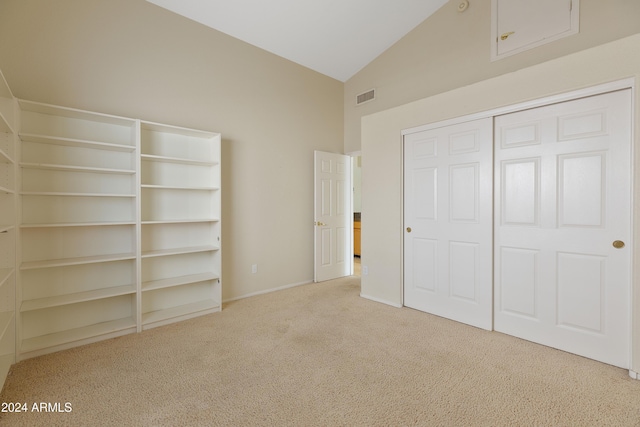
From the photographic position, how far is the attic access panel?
2916 mm

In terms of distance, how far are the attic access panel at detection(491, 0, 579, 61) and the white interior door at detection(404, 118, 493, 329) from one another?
1123 mm

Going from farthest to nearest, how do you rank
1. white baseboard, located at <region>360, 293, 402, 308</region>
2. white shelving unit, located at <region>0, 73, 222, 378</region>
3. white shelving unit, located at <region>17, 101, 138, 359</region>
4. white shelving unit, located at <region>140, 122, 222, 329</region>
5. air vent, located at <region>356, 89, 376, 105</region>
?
air vent, located at <region>356, 89, 376, 105</region> < white baseboard, located at <region>360, 293, 402, 308</region> < white shelving unit, located at <region>140, 122, 222, 329</region> < white shelving unit, located at <region>17, 101, 138, 359</region> < white shelving unit, located at <region>0, 73, 222, 378</region>

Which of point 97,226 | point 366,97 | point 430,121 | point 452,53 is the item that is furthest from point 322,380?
point 366,97

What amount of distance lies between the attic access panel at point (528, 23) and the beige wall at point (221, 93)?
2449 mm

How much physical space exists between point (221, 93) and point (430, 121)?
8.42ft

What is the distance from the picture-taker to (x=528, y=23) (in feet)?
10.3

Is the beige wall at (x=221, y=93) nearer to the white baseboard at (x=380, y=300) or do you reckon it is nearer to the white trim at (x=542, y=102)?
the white baseboard at (x=380, y=300)

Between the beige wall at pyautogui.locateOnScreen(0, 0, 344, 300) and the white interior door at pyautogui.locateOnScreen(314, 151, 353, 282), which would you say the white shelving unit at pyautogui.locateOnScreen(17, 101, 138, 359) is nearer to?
the beige wall at pyautogui.locateOnScreen(0, 0, 344, 300)

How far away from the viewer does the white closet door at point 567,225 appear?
2232 millimetres

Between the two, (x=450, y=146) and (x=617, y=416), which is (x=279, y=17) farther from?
(x=617, y=416)

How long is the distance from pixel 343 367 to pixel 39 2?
4042mm

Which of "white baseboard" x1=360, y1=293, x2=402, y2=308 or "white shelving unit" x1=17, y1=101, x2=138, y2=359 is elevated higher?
"white shelving unit" x1=17, y1=101, x2=138, y2=359

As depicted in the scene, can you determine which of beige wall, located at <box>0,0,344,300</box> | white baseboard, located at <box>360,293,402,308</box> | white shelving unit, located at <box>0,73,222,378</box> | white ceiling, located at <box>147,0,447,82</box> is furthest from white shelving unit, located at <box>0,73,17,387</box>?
white baseboard, located at <box>360,293,402,308</box>

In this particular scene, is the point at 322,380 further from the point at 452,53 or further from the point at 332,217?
the point at 452,53
